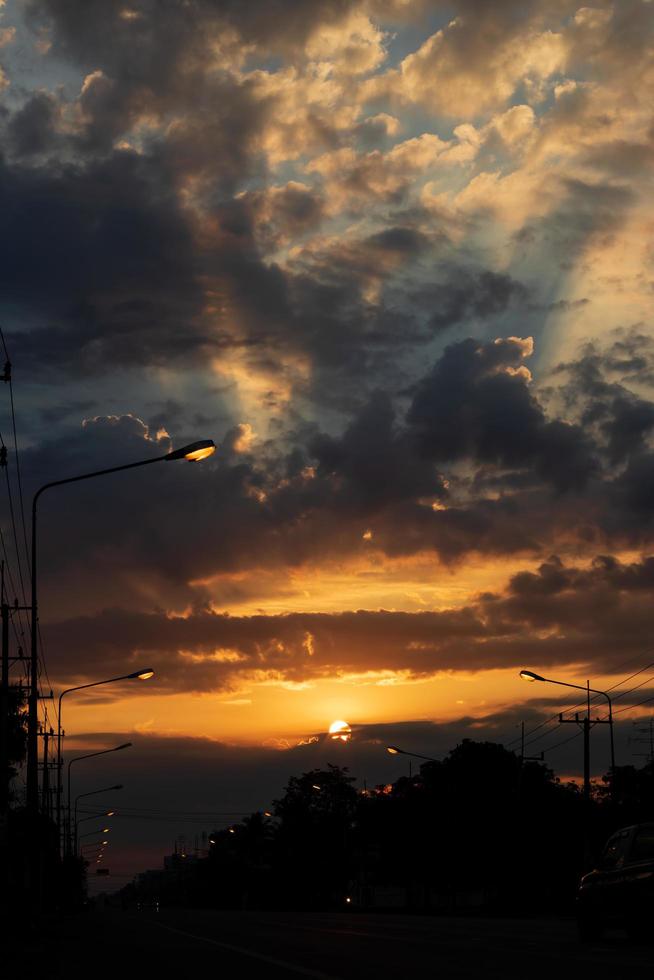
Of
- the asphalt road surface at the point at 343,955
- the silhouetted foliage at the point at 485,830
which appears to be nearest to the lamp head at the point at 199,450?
the asphalt road surface at the point at 343,955

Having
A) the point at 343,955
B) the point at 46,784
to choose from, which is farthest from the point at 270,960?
the point at 46,784

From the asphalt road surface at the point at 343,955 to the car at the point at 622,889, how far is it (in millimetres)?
468

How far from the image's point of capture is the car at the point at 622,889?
2419cm

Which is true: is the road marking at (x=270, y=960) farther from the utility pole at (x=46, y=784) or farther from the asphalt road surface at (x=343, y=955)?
the utility pole at (x=46, y=784)

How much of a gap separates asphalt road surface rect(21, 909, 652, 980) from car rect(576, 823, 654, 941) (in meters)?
0.47

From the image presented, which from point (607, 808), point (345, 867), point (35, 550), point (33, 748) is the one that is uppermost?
point (35, 550)

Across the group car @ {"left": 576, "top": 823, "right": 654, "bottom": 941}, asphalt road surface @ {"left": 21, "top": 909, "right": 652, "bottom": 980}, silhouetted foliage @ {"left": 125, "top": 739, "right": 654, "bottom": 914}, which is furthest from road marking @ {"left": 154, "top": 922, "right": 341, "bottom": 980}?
silhouetted foliage @ {"left": 125, "top": 739, "right": 654, "bottom": 914}

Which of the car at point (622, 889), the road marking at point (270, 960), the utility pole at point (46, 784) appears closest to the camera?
the road marking at point (270, 960)

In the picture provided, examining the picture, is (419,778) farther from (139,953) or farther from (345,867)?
(139,953)

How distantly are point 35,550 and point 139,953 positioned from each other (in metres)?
15.7

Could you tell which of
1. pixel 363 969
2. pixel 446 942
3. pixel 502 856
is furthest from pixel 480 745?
pixel 363 969

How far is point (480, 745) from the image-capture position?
12350 centimetres

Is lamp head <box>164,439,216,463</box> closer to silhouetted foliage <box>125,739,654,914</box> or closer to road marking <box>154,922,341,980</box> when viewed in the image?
road marking <box>154,922,341,980</box>

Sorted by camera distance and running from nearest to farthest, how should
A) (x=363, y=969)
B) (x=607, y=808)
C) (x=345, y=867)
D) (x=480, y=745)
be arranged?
(x=363, y=969), (x=607, y=808), (x=480, y=745), (x=345, y=867)
